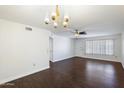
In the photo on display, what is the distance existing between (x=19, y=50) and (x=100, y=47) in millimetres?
6978

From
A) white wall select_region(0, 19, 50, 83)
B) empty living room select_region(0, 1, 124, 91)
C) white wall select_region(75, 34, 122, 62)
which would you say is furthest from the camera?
white wall select_region(75, 34, 122, 62)

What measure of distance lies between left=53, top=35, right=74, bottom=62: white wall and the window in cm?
181

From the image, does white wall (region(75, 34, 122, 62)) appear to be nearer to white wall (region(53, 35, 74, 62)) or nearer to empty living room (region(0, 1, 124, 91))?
white wall (region(53, 35, 74, 62))

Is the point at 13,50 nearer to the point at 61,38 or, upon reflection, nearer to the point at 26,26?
the point at 26,26

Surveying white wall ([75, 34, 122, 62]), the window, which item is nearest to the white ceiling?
white wall ([75, 34, 122, 62])

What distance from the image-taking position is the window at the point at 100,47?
7133mm

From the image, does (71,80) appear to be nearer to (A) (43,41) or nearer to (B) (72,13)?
(B) (72,13)

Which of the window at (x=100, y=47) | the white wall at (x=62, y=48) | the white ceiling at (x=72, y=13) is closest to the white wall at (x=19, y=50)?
the white ceiling at (x=72, y=13)

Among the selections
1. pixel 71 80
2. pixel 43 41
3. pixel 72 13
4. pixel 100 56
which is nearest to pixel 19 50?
pixel 43 41

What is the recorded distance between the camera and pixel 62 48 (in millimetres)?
7531

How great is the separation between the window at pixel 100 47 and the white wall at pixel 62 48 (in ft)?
5.93

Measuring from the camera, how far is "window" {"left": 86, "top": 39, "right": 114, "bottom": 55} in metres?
7.13
